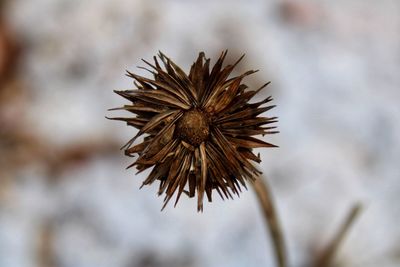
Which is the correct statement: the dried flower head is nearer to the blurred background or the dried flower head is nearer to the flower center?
the flower center

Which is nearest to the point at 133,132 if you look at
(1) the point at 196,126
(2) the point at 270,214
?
(2) the point at 270,214

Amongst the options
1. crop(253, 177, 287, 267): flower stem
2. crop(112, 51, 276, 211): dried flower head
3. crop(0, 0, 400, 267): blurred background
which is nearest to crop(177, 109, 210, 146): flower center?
crop(112, 51, 276, 211): dried flower head

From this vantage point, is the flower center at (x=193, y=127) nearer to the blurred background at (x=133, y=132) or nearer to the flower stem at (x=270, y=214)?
the flower stem at (x=270, y=214)

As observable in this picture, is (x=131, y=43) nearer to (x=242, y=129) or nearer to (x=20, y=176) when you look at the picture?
(x=20, y=176)

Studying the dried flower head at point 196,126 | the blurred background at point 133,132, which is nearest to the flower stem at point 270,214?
the dried flower head at point 196,126

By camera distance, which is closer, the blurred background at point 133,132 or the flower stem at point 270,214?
the flower stem at point 270,214

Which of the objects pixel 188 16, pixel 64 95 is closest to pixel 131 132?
pixel 64 95
